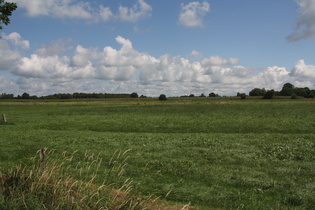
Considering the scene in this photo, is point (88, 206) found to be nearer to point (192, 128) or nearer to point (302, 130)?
point (192, 128)

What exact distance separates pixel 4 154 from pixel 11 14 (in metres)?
9.15

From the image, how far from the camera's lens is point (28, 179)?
882 cm

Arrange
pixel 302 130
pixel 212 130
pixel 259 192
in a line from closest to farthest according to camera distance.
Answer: pixel 259 192 → pixel 302 130 → pixel 212 130

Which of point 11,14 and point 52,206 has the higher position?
point 11,14

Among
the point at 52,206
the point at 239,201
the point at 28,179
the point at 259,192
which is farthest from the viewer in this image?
the point at 259,192

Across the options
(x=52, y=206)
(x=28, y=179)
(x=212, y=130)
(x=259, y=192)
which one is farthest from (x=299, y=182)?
(x=212, y=130)

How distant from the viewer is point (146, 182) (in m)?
11.8

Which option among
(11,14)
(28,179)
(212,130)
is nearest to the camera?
(28,179)

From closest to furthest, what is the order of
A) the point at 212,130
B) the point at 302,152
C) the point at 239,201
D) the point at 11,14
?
the point at 239,201 → the point at 11,14 → the point at 302,152 → the point at 212,130

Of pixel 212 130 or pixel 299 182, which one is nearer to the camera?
pixel 299 182

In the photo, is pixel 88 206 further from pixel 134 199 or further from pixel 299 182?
pixel 299 182

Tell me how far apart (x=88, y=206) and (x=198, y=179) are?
6.13m

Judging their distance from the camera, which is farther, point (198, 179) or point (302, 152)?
point (302, 152)

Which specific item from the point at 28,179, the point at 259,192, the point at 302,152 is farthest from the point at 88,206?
the point at 302,152
